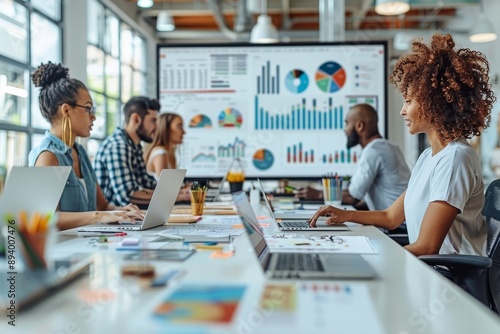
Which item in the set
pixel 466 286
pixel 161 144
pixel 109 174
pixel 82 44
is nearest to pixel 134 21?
pixel 82 44

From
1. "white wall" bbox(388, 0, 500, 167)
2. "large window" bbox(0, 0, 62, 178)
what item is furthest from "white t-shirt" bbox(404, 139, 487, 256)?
"large window" bbox(0, 0, 62, 178)

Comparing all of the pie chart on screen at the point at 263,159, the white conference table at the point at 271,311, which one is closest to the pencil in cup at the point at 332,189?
the pie chart on screen at the point at 263,159

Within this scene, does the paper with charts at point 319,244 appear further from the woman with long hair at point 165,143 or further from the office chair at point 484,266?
the woman with long hair at point 165,143

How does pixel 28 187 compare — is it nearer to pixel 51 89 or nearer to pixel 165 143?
pixel 51 89

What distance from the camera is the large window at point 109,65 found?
25.9 ft

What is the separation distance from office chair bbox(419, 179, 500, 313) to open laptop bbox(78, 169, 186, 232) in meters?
0.87

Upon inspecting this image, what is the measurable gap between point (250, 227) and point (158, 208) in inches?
24.9

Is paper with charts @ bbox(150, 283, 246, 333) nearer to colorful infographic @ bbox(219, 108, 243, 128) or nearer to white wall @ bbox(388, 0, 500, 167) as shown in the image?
colorful infographic @ bbox(219, 108, 243, 128)

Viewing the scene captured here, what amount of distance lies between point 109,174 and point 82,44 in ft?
12.6

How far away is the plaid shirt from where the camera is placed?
11.6 feet

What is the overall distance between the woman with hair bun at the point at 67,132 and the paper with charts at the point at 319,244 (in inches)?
32.4

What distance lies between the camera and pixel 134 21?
984cm

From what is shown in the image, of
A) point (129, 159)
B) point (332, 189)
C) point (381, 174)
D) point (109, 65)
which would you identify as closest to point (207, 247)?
point (332, 189)

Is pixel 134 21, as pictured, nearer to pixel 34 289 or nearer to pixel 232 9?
pixel 232 9
